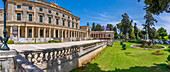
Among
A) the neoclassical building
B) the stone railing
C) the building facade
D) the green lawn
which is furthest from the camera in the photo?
the building facade

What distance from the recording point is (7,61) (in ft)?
10.8

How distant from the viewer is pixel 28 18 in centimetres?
3434

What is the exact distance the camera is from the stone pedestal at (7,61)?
321 cm

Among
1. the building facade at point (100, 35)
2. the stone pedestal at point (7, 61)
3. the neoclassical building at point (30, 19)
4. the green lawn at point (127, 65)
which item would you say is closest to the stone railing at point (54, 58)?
the stone pedestal at point (7, 61)

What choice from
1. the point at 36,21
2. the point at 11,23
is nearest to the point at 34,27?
the point at 36,21

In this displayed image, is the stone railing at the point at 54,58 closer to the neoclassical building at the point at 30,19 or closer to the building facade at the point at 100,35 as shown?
the neoclassical building at the point at 30,19

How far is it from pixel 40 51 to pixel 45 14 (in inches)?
1545

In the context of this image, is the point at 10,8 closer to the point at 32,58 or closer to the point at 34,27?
the point at 34,27

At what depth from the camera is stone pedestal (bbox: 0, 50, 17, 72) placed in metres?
3.21

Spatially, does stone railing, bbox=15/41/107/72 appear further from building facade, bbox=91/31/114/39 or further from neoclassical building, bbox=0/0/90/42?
building facade, bbox=91/31/114/39

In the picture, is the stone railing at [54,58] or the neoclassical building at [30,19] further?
the neoclassical building at [30,19]

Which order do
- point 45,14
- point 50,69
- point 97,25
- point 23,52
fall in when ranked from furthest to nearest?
point 97,25 < point 45,14 < point 50,69 < point 23,52

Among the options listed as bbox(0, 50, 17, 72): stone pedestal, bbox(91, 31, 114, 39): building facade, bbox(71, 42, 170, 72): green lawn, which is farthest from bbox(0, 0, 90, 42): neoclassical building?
bbox(91, 31, 114, 39): building facade

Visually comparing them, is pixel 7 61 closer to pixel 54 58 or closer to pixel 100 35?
pixel 54 58
